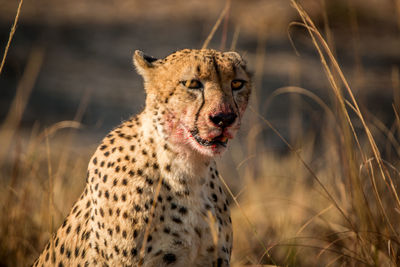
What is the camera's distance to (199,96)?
7.74 feet

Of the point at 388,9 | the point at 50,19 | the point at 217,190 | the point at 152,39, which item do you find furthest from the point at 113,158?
the point at 388,9

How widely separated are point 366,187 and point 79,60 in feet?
21.1

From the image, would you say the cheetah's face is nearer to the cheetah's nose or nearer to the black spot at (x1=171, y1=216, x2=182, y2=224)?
the cheetah's nose

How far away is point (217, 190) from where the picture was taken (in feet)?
8.45

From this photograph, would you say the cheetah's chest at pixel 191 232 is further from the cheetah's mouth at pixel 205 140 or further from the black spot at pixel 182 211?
the cheetah's mouth at pixel 205 140

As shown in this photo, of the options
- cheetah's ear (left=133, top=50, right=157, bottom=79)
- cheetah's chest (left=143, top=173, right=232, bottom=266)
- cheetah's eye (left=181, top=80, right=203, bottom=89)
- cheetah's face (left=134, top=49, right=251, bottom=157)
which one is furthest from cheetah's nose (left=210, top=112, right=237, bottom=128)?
cheetah's ear (left=133, top=50, right=157, bottom=79)

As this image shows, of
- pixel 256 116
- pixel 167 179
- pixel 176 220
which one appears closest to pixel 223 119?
pixel 167 179

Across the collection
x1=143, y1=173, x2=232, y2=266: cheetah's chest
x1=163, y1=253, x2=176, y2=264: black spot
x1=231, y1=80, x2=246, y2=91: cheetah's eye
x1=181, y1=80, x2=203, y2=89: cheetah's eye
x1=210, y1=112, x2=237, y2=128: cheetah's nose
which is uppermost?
x1=231, y1=80, x2=246, y2=91: cheetah's eye

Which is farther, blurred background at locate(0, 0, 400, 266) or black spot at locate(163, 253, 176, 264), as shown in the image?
blurred background at locate(0, 0, 400, 266)

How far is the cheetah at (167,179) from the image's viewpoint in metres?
2.29

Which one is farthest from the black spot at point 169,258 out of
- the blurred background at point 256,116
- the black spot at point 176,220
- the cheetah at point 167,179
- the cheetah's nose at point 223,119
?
the cheetah's nose at point 223,119

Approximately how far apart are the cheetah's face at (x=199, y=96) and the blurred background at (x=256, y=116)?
0.29 metres

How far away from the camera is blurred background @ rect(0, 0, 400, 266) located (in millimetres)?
2879

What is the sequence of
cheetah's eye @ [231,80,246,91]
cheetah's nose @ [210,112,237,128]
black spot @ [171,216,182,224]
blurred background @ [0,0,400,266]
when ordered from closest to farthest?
1. cheetah's nose @ [210,112,237,128]
2. black spot @ [171,216,182,224]
3. cheetah's eye @ [231,80,246,91]
4. blurred background @ [0,0,400,266]
